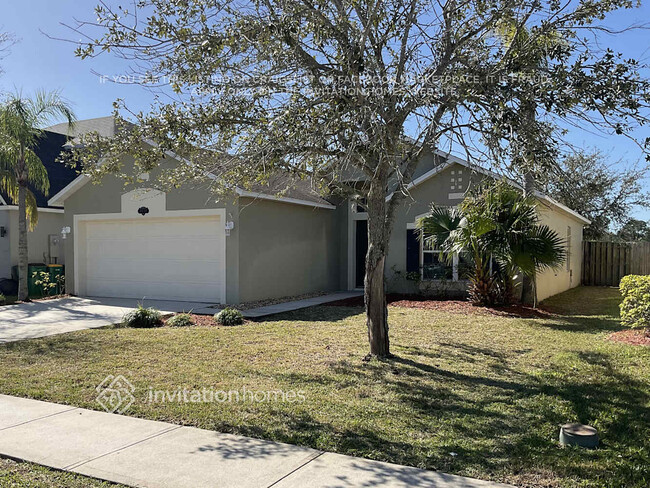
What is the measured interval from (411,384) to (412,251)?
9.37 meters

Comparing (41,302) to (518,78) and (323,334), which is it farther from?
(518,78)

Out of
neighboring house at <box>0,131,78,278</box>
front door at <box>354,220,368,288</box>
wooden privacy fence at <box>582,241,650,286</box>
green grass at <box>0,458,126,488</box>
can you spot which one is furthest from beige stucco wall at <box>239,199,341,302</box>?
wooden privacy fence at <box>582,241,650,286</box>

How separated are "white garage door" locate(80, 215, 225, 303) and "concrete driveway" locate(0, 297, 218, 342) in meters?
0.54

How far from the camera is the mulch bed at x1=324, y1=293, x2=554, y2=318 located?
11.9 metres

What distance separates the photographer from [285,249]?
612 inches

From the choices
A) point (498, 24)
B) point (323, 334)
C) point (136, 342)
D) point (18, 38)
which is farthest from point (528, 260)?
point (18, 38)

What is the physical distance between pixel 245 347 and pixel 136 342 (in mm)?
2005

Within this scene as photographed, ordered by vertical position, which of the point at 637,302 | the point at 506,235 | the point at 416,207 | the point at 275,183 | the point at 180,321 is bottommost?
the point at 180,321

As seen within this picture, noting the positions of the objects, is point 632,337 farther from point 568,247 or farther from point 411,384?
point 568,247

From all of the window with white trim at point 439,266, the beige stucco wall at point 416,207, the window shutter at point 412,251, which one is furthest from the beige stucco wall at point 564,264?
the window shutter at point 412,251

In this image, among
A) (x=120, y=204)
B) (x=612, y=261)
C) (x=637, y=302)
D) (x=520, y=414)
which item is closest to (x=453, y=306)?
Result: (x=637, y=302)

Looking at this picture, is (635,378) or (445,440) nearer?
(445,440)

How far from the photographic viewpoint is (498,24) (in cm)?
737

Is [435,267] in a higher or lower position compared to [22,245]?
lower
